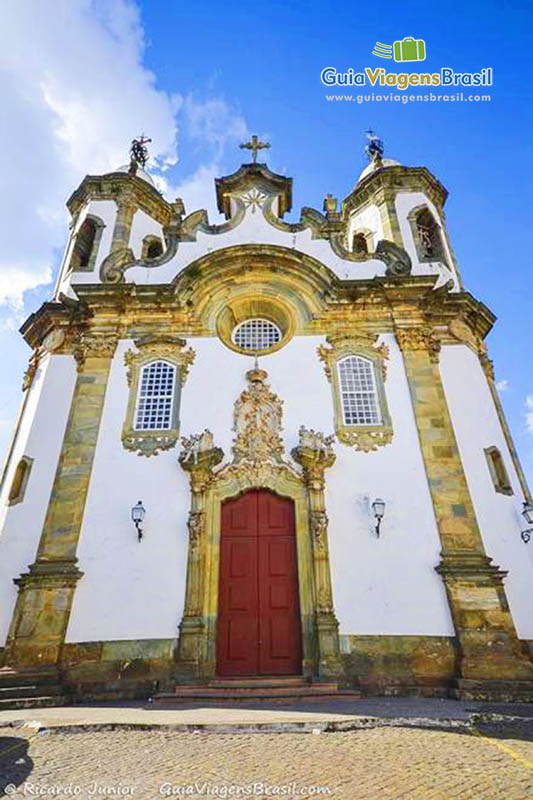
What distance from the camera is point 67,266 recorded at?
1563 cm

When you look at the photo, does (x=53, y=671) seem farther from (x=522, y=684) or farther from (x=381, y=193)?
(x=381, y=193)

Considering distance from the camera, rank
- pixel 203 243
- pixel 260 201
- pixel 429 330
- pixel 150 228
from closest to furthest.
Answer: pixel 429 330
pixel 203 243
pixel 260 201
pixel 150 228

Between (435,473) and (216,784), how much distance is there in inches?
312

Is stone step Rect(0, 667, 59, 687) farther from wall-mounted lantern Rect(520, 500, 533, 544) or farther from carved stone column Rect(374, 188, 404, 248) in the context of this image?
carved stone column Rect(374, 188, 404, 248)

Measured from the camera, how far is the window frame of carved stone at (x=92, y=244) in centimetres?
1516

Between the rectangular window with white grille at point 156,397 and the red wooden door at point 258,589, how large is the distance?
8.88ft

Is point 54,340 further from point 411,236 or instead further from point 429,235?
point 429,235

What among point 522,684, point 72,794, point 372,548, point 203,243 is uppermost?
point 203,243

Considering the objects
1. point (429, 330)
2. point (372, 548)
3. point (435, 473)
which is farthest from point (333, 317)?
point (372, 548)

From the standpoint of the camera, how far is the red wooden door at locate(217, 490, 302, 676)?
910 centimetres

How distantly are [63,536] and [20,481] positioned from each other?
76.6 inches

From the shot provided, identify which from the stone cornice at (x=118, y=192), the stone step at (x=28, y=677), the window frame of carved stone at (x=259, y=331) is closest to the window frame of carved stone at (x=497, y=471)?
the window frame of carved stone at (x=259, y=331)

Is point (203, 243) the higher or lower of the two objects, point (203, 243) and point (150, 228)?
the lower

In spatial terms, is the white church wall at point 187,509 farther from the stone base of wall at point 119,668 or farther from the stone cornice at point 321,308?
the stone cornice at point 321,308
